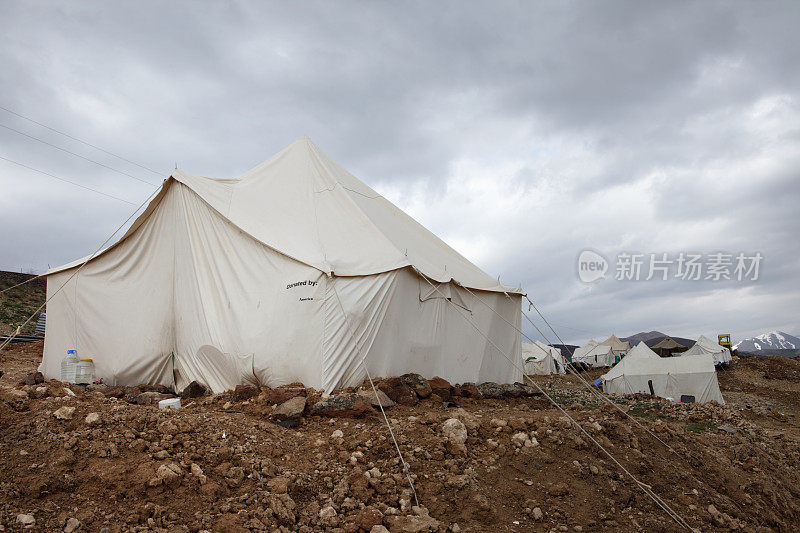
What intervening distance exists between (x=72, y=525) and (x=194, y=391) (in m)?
5.64

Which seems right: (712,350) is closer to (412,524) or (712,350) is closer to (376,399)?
(376,399)

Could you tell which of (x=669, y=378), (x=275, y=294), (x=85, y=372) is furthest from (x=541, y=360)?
(x=85, y=372)

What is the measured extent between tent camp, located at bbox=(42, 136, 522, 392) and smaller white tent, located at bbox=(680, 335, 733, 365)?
31.4 metres

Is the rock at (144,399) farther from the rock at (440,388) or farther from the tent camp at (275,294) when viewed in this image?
the rock at (440,388)

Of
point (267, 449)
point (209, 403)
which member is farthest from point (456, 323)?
point (267, 449)

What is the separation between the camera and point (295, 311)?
8008 millimetres

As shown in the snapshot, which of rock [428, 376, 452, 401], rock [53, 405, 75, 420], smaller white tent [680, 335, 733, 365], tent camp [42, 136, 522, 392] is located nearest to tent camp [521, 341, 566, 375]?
smaller white tent [680, 335, 733, 365]

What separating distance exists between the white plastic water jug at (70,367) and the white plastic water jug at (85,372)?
72 mm

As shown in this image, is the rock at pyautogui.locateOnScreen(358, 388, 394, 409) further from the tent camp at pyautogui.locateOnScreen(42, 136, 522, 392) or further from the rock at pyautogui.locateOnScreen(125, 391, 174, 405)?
the rock at pyautogui.locateOnScreen(125, 391, 174, 405)

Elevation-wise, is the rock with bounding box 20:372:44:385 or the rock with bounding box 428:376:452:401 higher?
the rock with bounding box 428:376:452:401

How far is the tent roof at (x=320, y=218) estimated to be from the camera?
8648 mm

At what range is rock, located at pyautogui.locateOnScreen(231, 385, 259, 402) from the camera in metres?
7.57

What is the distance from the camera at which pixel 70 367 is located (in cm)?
990

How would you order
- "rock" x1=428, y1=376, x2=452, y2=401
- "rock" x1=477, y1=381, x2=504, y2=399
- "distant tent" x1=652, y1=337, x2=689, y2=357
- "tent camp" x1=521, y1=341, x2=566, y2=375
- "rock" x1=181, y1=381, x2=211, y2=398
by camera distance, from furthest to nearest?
"distant tent" x1=652, y1=337, x2=689, y2=357 < "tent camp" x1=521, y1=341, x2=566, y2=375 < "rock" x1=477, y1=381, x2=504, y2=399 < "rock" x1=181, y1=381, x2=211, y2=398 < "rock" x1=428, y1=376, x2=452, y2=401
